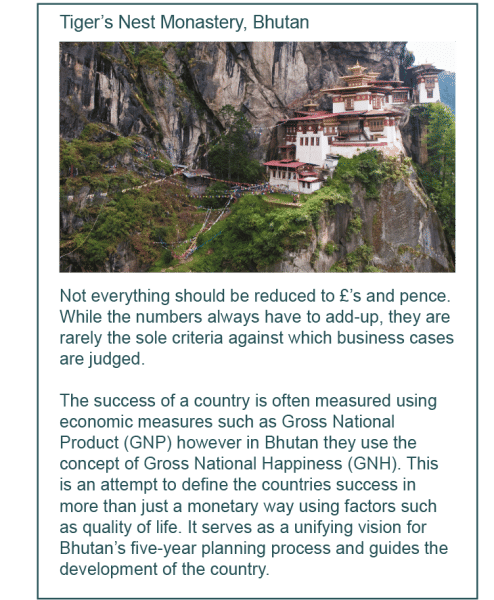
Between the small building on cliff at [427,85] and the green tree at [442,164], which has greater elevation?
the small building on cliff at [427,85]

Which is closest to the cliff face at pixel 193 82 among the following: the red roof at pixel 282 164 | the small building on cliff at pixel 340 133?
the red roof at pixel 282 164

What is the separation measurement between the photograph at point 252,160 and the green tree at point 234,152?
6 centimetres

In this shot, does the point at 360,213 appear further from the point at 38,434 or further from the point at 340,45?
the point at 38,434

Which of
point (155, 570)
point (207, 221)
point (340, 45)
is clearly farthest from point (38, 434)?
point (340, 45)

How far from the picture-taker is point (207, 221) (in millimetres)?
19656

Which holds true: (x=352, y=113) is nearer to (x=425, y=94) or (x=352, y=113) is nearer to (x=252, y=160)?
(x=252, y=160)

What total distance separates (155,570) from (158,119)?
17.4 meters

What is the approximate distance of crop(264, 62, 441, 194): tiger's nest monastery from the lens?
19.7 meters

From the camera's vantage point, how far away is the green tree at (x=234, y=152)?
2156 cm

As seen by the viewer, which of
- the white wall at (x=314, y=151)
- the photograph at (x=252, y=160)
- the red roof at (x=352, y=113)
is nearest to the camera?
the photograph at (x=252, y=160)

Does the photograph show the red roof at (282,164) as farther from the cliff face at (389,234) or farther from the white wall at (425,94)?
the white wall at (425,94)

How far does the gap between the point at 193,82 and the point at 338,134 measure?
6.33 meters

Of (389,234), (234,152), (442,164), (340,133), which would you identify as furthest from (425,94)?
(234,152)

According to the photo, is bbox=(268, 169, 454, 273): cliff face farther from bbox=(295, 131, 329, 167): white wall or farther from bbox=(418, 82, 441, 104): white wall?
bbox=(418, 82, 441, 104): white wall
